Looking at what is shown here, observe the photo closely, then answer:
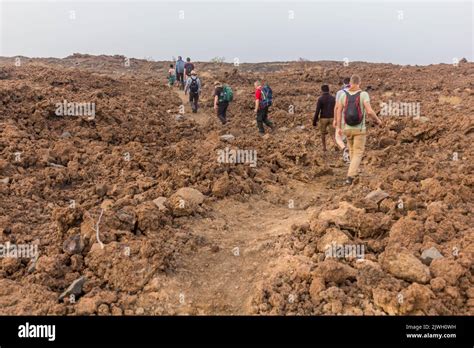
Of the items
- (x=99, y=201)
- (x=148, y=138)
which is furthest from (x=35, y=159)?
(x=148, y=138)

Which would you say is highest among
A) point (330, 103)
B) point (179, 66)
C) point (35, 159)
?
point (179, 66)

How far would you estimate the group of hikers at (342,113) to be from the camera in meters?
6.49

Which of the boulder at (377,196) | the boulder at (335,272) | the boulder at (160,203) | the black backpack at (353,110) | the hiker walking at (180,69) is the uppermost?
the hiker walking at (180,69)

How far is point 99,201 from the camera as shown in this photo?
20.7 feet

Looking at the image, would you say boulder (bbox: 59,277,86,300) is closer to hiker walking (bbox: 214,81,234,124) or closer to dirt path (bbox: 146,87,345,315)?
dirt path (bbox: 146,87,345,315)

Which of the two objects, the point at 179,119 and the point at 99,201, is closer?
the point at 99,201

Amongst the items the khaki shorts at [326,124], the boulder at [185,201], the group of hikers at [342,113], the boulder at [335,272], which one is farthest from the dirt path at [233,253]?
the khaki shorts at [326,124]

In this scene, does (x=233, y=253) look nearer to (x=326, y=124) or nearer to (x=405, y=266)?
(x=405, y=266)

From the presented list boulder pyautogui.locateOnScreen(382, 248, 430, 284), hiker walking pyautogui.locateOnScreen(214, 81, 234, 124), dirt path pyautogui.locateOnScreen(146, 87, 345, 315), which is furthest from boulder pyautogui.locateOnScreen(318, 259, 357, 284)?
hiker walking pyautogui.locateOnScreen(214, 81, 234, 124)

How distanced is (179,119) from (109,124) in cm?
294

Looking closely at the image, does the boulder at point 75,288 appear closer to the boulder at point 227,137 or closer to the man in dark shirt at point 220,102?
the boulder at point 227,137

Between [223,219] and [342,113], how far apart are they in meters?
2.57
